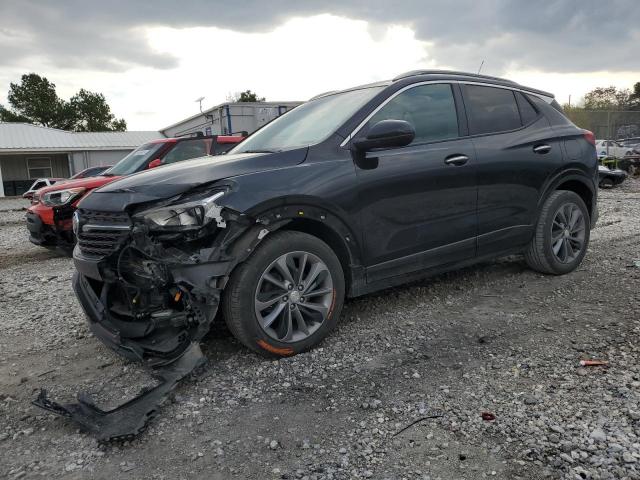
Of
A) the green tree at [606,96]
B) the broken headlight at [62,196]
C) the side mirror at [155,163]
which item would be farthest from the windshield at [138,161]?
the green tree at [606,96]

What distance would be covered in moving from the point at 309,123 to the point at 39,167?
114 feet

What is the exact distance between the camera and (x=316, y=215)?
3.39m

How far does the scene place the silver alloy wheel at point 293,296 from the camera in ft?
10.6

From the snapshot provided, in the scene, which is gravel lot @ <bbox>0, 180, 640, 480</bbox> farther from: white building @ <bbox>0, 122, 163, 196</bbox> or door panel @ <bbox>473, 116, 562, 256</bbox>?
white building @ <bbox>0, 122, 163, 196</bbox>

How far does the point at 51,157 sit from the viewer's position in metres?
33.6

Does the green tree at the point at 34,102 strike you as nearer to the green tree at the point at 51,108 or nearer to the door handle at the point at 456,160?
the green tree at the point at 51,108

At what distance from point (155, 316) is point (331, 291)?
117 centimetres

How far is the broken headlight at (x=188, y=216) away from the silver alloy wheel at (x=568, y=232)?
11.5 feet

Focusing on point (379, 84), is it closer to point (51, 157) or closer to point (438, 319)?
point (438, 319)

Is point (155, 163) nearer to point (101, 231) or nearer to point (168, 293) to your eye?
point (101, 231)

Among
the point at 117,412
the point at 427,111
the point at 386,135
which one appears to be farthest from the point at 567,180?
the point at 117,412

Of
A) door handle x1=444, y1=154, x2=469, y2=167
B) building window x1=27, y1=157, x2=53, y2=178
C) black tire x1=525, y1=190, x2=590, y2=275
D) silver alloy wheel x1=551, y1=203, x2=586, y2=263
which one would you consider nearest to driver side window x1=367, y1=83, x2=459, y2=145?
door handle x1=444, y1=154, x2=469, y2=167

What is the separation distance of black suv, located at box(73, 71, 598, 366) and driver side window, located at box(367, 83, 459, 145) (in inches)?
0.5

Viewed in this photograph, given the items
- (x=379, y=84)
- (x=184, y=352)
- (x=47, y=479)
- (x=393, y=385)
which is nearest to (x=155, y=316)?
(x=184, y=352)
